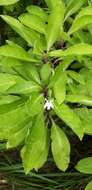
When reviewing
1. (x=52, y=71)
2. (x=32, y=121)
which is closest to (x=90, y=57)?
(x=52, y=71)

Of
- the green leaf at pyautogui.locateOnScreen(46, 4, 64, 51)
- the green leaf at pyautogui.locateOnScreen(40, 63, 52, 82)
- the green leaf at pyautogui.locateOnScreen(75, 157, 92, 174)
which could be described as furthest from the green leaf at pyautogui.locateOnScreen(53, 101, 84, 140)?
the green leaf at pyautogui.locateOnScreen(75, 157, 92, 174)

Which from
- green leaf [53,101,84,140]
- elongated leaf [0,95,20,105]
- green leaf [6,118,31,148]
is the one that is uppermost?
elongated leaf [0,95,20,105]

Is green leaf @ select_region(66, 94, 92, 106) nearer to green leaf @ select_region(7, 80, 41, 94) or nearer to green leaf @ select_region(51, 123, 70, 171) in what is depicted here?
green leaf @ select_region(7, 80, 41, 94)

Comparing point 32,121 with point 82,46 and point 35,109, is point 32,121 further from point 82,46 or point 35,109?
point 82,46

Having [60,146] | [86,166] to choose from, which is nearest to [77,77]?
[60,146]

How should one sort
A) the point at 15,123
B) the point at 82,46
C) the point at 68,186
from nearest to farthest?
1. the point at 82,46
2. the point at 15,123
3. the point at 68,186

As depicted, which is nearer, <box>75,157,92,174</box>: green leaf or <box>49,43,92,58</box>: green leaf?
<box>49,43,92,58</box>: green leaf


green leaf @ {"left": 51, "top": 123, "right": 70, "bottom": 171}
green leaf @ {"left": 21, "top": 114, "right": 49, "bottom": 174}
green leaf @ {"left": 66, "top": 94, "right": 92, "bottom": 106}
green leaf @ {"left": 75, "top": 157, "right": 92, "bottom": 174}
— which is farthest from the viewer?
green leaf @ {"left": 75, "top": 157, "right": 92, "bottom": 174}
